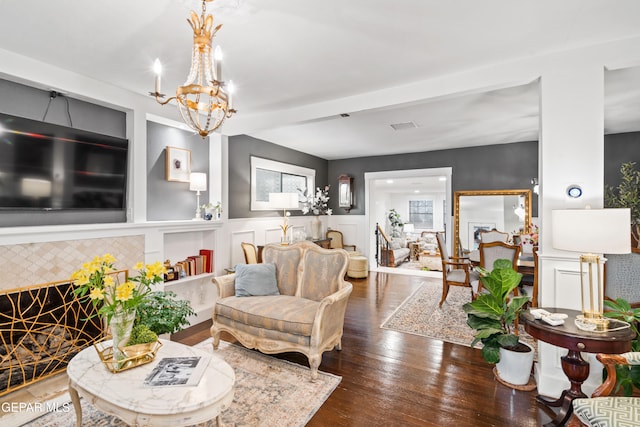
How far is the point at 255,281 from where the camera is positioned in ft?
11.1

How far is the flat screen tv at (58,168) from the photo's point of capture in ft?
8.11

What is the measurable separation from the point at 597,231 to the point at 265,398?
2531 millimetres

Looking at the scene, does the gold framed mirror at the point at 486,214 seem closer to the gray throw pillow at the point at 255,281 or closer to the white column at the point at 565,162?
the white column at the point at 565,162

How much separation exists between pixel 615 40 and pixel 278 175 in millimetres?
4659

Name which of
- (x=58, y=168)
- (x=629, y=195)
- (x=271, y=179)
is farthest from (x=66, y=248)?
(x=629, y=195)

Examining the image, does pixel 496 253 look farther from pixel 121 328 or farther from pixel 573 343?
pixel 121 328

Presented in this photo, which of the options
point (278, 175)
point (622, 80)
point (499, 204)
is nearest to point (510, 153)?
point (499, 204)

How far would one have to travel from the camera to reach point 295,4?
1.88 metres

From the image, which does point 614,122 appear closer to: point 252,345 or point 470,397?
point 470,397

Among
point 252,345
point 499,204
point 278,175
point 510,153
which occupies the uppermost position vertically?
point 510,153

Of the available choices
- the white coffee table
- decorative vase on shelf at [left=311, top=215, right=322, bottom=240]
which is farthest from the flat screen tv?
decorative vase on shelf at [left=311, top=215, right=322, bottom=240]

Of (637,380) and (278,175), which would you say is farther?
(278,175)

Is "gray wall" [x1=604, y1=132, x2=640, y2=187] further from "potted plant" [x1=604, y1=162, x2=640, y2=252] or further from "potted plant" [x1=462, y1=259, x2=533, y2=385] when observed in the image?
"potted plant" [x1=462, y1=259, x2=533, y2=385]

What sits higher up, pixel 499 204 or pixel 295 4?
pixel 295 4
